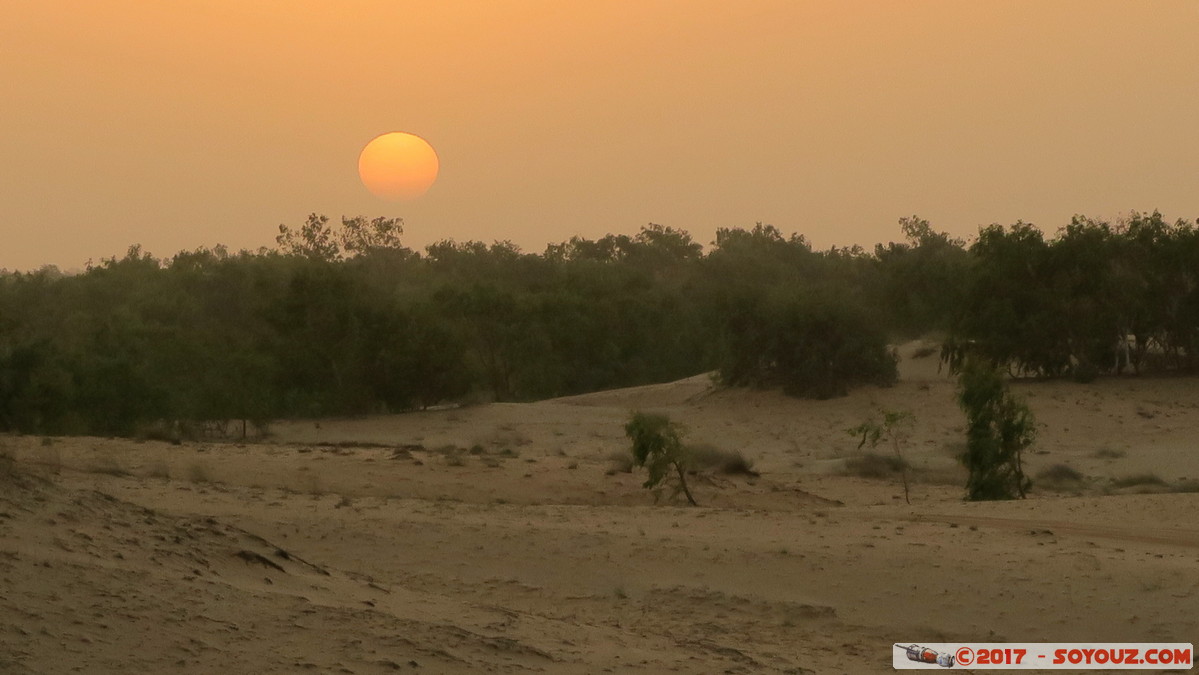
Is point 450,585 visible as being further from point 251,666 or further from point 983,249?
point 983,249

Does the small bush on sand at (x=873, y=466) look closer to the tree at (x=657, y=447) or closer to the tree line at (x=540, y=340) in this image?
the tree at (x=657, y=447)

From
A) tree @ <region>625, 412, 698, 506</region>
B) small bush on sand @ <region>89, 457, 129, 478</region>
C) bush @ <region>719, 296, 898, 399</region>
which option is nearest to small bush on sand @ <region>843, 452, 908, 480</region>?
tree @ <region>625, 412, 698, 506</region>

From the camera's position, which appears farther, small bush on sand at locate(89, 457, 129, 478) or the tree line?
the tree line

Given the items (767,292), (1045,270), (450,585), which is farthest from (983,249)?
(450,585)

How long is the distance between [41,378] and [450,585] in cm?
1973

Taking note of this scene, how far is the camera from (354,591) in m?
10.7

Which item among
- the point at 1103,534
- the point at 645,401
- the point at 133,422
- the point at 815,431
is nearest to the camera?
the point at 1103,534

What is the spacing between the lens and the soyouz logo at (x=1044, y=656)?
36.6ft

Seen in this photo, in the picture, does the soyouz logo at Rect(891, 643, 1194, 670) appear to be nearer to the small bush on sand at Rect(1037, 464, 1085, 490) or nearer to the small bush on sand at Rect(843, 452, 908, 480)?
the small bush on sand at Rect(1037, 464, 1085, 490)

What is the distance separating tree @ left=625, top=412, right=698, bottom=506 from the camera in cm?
2097

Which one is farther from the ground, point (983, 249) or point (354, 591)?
point (983, 249)

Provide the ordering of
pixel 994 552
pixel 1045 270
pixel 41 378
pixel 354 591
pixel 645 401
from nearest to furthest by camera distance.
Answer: pixel 354 591 → pixel 994 552 → pixel 41 378 → pixel 1045 270 → pixel 645 401

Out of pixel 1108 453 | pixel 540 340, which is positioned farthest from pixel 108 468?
pixel 540 340

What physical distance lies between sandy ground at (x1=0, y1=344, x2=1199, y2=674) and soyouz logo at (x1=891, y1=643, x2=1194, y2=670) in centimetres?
41
